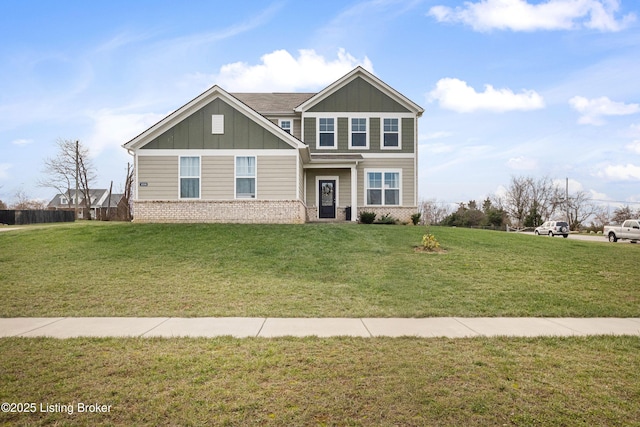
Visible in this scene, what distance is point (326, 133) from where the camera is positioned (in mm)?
24062

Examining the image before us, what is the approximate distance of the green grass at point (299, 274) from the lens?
27.4 ft

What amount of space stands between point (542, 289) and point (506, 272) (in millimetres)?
1641

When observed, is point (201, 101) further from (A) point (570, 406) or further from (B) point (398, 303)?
(A) point (570, 406)

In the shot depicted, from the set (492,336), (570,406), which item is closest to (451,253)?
(492,336)

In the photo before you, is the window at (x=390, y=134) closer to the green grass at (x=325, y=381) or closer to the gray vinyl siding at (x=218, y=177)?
the gray vinyl siding at (x=218, y=177)

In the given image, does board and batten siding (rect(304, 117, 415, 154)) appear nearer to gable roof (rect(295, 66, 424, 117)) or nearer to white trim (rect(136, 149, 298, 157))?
gable roof (rect(295, 66, 424, 117))

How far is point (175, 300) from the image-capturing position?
28.7ft

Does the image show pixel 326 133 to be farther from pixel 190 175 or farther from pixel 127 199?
pixel 127 199

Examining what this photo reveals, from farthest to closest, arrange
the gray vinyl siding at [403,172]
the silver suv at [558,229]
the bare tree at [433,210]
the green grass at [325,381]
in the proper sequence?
1. the bare tree at [433,210]
2. the silver suv at [558,229]
3. the gray vinyl siding at [403,172]
4. the green grass at [325,381]

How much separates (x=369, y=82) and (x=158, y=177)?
12.8m

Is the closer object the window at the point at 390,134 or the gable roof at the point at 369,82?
the gable roof at the point at 369,82

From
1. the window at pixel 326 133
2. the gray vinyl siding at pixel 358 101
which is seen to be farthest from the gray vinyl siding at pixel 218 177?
the gray vinyl siding at pixel 358 101

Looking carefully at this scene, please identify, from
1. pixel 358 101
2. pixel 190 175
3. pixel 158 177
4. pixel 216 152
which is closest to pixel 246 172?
pixel 216 152

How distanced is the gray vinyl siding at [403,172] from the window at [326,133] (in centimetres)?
220
